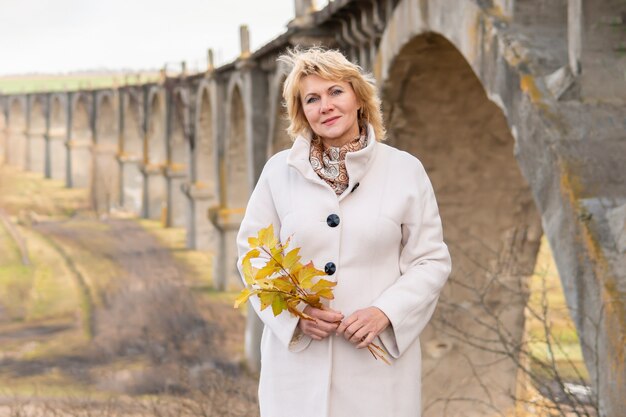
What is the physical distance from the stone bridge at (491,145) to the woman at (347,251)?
118cm

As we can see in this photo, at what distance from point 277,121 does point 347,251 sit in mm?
12586

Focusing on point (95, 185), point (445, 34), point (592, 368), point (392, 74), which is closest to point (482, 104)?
point (392, 74)

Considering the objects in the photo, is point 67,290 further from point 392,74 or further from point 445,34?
point 445,34

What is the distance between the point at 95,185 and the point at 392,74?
111 ft

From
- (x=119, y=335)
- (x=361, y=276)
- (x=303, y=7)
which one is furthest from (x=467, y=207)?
(x=119, y=335)

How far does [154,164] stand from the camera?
33.2 m

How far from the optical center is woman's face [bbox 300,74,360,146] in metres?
2.86

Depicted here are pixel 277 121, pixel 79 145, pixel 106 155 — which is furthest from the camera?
pixel 79 145

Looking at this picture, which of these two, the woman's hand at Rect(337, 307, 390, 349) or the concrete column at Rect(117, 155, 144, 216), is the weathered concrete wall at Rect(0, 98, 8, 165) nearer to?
the concrete column at Rect(117, 155, 144, 216)

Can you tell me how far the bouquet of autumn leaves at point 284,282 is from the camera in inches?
106

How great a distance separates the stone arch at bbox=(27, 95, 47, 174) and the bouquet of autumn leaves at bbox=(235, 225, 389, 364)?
157ft

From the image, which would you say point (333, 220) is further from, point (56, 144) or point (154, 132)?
point (56, 144)

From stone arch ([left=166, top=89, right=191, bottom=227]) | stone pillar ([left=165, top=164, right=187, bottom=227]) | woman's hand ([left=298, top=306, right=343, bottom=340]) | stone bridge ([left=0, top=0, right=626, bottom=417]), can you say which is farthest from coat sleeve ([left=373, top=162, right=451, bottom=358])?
stone pillar ([left=165, top=164, right=187, bottom=227])

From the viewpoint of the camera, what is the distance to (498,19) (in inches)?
200
